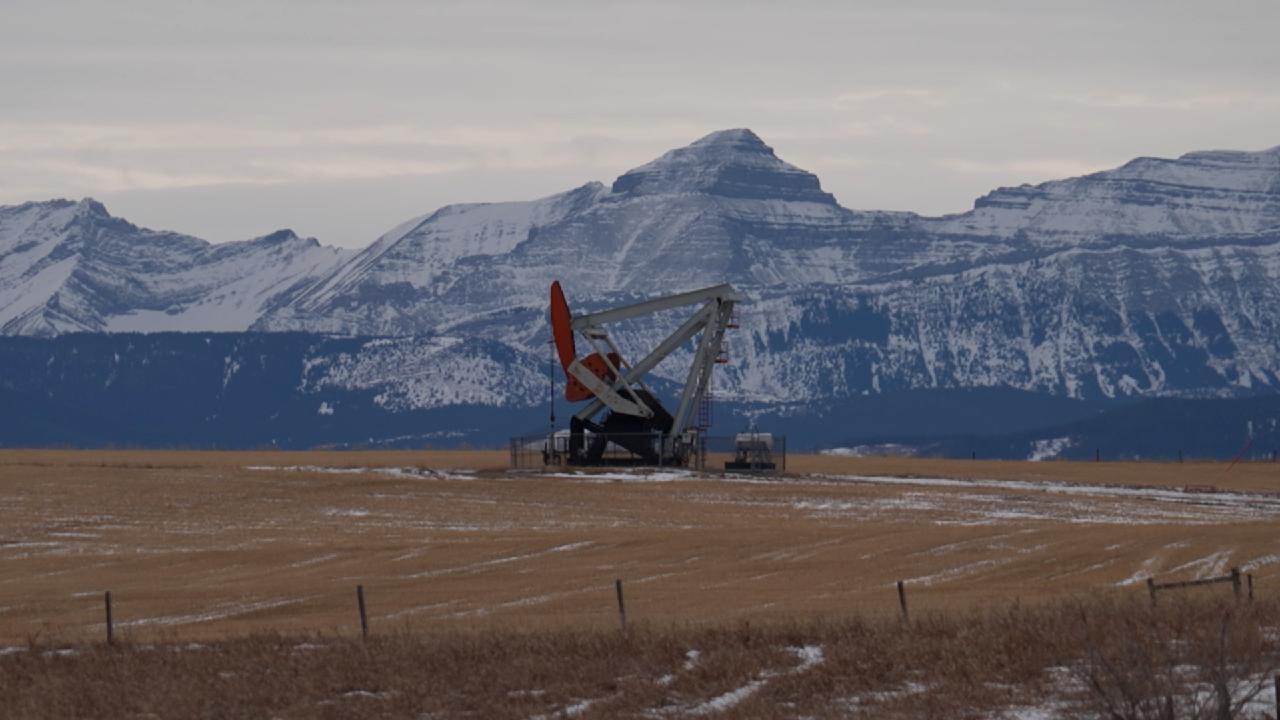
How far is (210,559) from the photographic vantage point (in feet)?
184

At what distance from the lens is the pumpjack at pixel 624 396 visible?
9206 cm

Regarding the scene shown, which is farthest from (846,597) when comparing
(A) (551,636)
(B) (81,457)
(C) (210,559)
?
(B) (81,457)

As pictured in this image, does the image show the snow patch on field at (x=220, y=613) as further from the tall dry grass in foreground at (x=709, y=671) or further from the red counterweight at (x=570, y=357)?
the red counterweight at (x=570, y=357)

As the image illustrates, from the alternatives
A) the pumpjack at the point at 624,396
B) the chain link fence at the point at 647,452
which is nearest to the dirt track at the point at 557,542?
the chain link fence at the point at 647,452

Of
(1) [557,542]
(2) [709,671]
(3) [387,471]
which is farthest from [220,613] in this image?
(3) [387,471]

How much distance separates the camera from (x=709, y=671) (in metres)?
31.5

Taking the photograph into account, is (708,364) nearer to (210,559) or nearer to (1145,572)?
(210,559)

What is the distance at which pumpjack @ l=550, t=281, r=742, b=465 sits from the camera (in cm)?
9206

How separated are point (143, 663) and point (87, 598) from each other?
45.5ft

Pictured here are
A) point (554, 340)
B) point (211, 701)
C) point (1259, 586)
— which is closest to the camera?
point (211, 701)

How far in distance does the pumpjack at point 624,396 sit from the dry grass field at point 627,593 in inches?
143

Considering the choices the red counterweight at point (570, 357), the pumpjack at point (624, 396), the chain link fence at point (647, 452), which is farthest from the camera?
the chain link fence at point (647, 452)

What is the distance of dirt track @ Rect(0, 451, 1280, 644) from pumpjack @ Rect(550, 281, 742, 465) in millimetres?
4228

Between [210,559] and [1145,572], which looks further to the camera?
[210,559]
